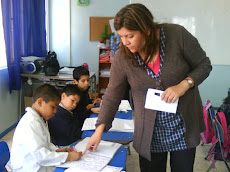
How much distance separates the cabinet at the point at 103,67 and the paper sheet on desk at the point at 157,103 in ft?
11.3

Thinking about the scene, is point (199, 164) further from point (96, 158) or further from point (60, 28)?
point (60, 28)

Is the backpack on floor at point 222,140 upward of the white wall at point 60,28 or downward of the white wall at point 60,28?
downward

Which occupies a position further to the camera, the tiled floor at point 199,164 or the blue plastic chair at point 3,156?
the tiled floor at point 199,164

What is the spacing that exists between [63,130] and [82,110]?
0.60 m

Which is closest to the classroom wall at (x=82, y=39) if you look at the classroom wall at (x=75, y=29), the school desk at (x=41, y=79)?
the classroom wall at (x=75, y=29)

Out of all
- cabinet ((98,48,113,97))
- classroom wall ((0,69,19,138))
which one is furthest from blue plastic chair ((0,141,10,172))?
cabinet ((98,48,113,97))

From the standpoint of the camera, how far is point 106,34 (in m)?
4.54

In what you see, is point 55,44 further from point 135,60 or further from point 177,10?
point 135,60

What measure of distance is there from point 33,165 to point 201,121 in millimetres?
943

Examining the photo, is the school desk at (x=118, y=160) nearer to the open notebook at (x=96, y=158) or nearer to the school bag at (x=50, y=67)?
the open notebook at (x=96, y=158)

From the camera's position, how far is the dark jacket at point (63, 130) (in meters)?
1.75

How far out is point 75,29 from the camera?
5.03m

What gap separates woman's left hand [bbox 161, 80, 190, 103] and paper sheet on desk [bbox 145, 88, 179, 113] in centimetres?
3

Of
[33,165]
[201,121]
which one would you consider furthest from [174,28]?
[33,165]
